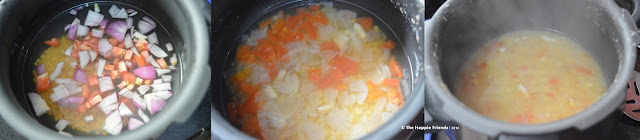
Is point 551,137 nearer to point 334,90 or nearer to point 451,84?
point 451,84

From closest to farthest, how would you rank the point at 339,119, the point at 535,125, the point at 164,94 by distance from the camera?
1. the point at 535,125
2. the point at 339,119
3. the point at 164,94

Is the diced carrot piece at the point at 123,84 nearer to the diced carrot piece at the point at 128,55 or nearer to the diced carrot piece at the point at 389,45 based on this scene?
the diced carrot piece at the point at 128,55

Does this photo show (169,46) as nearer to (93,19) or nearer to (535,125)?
(93,19)

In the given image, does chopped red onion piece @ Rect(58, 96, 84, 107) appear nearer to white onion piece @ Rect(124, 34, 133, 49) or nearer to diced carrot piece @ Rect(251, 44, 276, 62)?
white onion piece @ Rect(124, 34, 133, 49)

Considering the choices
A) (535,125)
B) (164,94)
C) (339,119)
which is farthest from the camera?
(164,94)

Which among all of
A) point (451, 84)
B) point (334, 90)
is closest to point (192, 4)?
point (334, 90)

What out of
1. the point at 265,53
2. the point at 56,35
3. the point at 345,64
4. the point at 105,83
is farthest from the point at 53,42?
the point at 345,64
